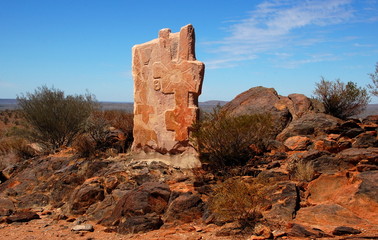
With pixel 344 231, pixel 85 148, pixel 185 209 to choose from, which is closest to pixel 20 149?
pixel 85 148

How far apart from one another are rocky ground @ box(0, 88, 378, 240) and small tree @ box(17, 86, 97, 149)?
323 cm

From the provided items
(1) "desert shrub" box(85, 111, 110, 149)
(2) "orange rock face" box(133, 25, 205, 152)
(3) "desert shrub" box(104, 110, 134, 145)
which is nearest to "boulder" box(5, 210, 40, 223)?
(2) "orange rock face" box(133, 25, 205, 152)

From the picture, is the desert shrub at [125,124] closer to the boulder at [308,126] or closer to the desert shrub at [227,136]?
the desert shrub at [227,136]

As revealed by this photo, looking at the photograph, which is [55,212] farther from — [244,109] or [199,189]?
[244,109]

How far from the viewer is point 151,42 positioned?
9852mm

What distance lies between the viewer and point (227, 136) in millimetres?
8547

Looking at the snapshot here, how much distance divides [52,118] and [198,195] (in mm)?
8730

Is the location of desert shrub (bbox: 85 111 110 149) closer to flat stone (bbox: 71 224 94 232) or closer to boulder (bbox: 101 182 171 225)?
boulder (bbox: 101 182 171 225)

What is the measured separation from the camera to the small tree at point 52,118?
14195 millimetres

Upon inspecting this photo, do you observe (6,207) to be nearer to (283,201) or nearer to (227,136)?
(227,136)

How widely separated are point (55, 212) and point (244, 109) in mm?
7440

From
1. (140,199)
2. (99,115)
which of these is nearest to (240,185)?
(140,199)

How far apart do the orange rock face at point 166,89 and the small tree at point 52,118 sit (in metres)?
5.26

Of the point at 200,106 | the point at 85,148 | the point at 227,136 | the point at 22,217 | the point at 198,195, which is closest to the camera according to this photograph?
the point at 198,195
